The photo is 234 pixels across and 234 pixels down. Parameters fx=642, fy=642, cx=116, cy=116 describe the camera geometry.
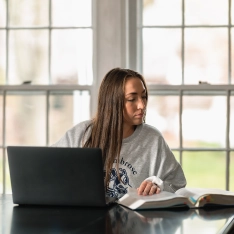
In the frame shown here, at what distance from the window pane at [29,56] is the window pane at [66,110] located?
160 millimetres

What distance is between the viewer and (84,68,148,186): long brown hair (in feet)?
10.8

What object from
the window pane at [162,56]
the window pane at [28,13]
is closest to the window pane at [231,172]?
the window pane at [162,56]

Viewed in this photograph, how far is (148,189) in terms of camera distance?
2.75 metres

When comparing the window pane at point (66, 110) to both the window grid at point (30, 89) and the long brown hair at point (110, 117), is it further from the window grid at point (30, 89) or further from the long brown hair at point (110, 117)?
the long brown hair at point (110, 117)

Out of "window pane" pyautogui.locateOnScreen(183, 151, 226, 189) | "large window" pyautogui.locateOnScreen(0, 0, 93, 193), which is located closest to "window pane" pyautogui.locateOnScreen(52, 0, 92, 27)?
"large window" pyautogui.locateOnScreen(0, 0, 93, 193)

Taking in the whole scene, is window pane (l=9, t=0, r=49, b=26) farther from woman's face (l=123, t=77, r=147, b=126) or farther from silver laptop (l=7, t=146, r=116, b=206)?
silver laptop (l=7, t=146, r=116, b=206)

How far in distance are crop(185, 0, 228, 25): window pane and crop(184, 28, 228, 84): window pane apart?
6cm

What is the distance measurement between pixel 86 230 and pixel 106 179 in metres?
1.10

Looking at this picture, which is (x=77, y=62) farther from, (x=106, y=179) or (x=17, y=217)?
(x=17, y=217)

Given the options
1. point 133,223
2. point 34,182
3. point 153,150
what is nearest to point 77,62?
point 153,150

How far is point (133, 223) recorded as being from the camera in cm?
224

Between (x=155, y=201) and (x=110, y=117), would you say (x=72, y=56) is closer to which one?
(x=110, y=117)

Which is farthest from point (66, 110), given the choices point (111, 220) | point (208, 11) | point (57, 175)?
point (111, 220)

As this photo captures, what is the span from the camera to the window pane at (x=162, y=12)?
407 cm
